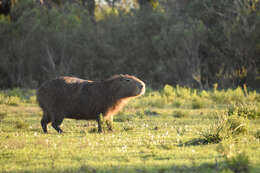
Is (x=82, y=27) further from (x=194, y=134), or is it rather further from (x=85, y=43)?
(x=194, y=134)

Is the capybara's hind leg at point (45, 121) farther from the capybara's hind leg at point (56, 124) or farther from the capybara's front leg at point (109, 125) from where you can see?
the capybara's front leg at point (109, 125)

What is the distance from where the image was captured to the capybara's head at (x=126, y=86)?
938 cm

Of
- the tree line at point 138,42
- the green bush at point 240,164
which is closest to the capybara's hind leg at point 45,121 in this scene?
the green bush at point 240,164

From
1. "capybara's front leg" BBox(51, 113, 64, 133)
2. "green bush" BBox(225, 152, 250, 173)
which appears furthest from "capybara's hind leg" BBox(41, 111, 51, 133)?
"green bush" BBox(225, 152, 250, 173)

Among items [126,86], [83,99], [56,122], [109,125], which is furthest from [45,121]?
[126,86]

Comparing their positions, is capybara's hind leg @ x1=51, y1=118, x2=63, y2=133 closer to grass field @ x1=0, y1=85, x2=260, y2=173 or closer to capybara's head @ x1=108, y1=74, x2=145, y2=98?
grass field @ x1=0, y1=85, x2=260, y2=173

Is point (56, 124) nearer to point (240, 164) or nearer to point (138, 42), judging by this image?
point (240, 164)

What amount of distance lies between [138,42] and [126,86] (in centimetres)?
2379

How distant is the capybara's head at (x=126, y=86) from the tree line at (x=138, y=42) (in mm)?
18137

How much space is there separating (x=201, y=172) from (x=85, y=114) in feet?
15.8

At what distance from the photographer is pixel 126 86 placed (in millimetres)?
9531

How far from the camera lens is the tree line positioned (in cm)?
2728

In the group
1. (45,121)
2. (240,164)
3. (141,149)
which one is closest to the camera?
(240,164)

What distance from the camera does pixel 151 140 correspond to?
7844 mm
